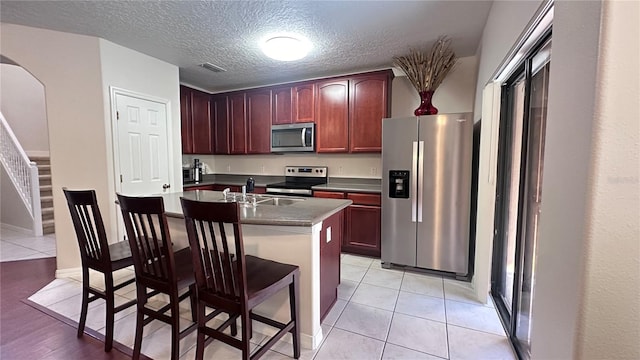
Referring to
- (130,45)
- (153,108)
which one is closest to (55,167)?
(153,108)

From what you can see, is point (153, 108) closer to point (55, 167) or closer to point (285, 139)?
point (55, 167)

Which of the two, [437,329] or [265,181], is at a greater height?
[265,181]

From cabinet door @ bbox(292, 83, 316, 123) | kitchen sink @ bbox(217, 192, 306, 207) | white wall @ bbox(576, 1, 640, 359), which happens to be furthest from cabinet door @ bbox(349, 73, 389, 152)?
white wall @ bbox(576, 1, 640, 359)

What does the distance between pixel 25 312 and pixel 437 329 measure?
11.0ft

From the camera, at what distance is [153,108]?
3.45 m

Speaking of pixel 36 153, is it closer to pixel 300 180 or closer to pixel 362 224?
pixel 300 180

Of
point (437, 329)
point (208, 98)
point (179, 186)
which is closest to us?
point (437, 329)

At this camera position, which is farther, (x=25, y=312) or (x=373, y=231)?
(x=373, y=231)

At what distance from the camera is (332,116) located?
12.7 feet

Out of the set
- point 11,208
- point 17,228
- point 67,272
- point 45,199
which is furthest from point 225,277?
point 11,208

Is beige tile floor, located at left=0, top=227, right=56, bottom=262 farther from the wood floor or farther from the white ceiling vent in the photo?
the white ceiling vent

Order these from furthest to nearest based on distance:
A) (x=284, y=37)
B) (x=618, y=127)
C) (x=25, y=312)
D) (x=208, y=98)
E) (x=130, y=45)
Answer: (x=208, y=98) → (x=130, y=45) → (x=284, y=37) → (x=25, y=312) → (x=618, y=127)

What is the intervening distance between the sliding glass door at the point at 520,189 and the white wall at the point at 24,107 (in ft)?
24.3

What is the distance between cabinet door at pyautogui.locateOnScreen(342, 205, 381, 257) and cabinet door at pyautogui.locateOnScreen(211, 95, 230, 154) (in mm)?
2564
